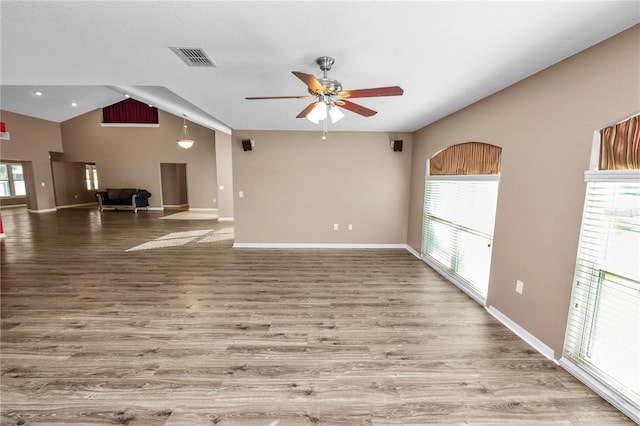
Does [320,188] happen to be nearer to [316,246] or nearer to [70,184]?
[316,246]

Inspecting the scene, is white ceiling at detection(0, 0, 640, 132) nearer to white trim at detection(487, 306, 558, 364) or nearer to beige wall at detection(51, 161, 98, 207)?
white trim at detection(487, 306, 558, 364)

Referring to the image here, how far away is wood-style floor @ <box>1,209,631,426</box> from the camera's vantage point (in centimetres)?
178

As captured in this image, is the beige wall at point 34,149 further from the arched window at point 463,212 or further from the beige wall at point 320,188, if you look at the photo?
the arched window at point 463,212

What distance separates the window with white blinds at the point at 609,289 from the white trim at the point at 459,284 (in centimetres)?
117

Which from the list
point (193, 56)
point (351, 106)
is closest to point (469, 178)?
point (351, 106)

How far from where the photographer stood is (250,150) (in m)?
5.71

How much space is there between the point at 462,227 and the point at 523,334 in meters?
1.66

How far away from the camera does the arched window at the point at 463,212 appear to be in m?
3.38

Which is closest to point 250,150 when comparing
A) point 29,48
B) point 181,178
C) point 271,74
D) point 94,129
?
point 271,74

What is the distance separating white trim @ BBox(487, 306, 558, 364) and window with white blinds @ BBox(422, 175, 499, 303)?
11.2 inches

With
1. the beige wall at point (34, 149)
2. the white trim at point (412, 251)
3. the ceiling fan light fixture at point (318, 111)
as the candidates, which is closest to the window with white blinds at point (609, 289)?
the ceiling fan light fixture at point (318, 111)

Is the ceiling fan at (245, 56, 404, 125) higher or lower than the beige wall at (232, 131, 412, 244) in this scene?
higher

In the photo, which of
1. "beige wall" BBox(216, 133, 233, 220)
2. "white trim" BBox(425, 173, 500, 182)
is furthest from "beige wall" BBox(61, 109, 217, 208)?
"white trim" BBox(425, 173, 500, 182)

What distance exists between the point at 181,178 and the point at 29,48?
1154cm
